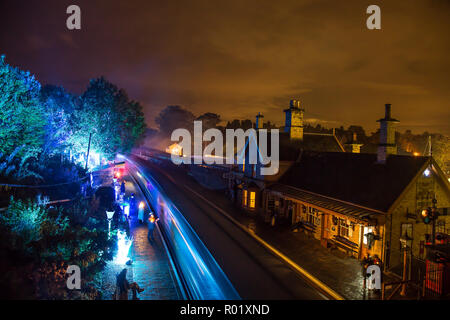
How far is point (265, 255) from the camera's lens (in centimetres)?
1638

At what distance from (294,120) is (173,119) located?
11244 centimetres

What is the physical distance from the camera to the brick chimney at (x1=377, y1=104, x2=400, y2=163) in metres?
17.9

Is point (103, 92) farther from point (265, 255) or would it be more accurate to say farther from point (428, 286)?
point (428, 286)

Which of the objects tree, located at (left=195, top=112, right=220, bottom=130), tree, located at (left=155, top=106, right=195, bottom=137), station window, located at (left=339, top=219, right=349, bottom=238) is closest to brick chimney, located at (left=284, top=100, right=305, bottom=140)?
station window, located at (left=339, top=219, right=349, bottom=238)

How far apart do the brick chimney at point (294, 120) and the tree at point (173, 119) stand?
336ft

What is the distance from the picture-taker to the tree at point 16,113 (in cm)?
1883

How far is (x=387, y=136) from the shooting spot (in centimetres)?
1788

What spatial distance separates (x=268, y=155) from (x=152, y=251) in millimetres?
13928

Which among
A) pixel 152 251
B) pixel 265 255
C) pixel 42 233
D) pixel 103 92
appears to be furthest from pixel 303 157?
pixel 103 92

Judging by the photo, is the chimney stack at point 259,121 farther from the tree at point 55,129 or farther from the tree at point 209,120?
the tree at point 209,120

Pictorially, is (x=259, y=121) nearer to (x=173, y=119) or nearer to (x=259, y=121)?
(x=259, y=121)

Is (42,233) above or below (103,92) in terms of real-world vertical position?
below

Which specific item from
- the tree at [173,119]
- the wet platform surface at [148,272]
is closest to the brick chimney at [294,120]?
the wet platform surface at [148,272]

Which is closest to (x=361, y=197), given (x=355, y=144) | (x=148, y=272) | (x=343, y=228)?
(x=343, y=228)
